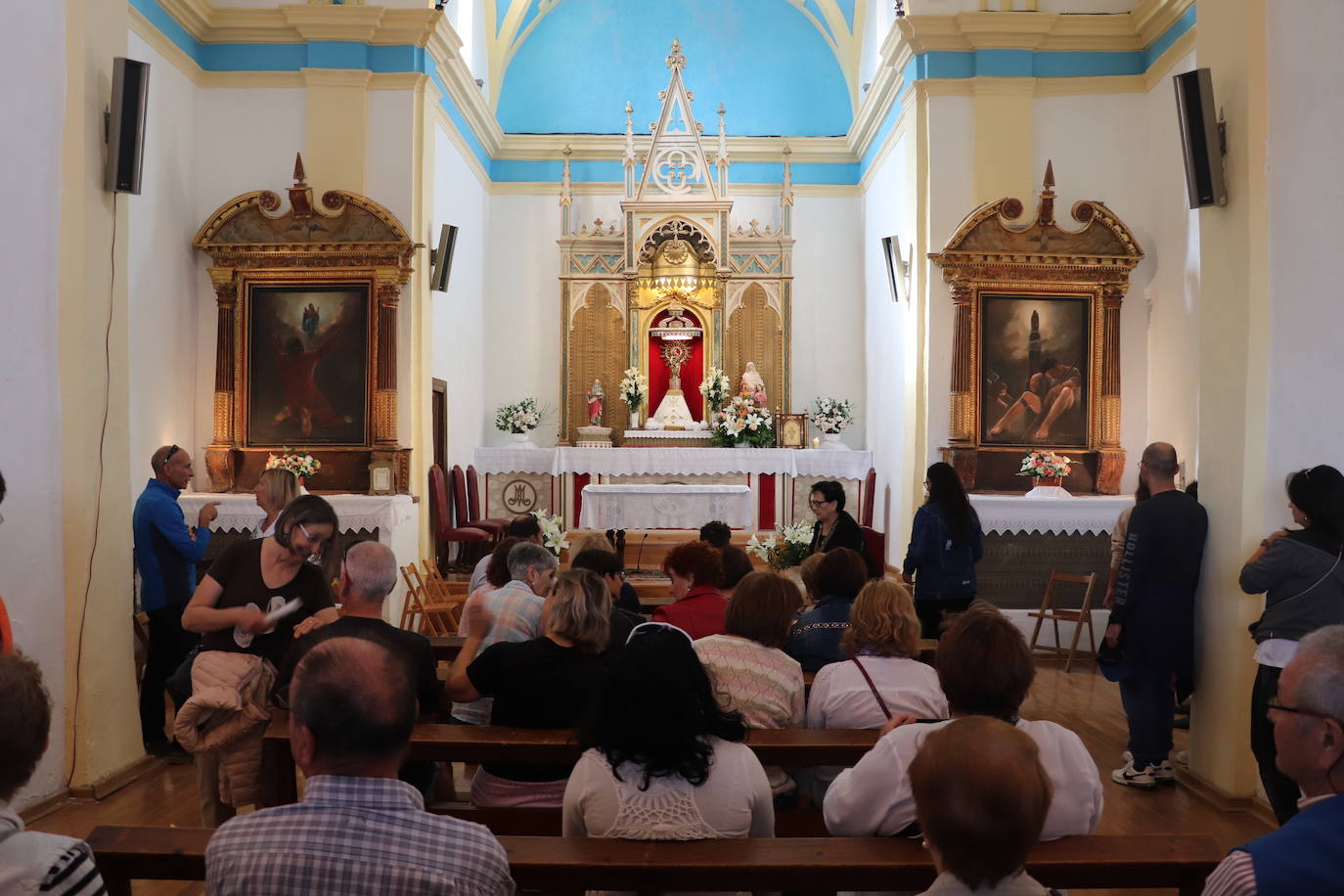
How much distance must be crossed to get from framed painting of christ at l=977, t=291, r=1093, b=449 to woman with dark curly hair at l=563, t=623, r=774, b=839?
312 inches

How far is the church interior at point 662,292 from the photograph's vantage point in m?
4.70

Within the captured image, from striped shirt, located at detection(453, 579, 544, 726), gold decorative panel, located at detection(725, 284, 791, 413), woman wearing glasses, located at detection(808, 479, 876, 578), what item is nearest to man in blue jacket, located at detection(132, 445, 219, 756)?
striped shirt, located at detection(453, 579, 544, 726)

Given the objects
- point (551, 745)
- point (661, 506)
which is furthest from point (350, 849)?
point (661, 506)

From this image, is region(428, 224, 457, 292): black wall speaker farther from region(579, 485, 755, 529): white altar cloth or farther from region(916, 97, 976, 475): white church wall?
region(916, 97, 976, 475): white church wall

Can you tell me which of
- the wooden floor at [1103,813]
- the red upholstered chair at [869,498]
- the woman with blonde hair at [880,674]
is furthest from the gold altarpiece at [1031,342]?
the woman with blonde hair at [880,674]

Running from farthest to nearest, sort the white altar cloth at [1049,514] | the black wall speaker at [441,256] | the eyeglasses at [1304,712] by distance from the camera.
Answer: the black wall speaker at [441,256] → the white altar cloth at [1049,514] → the eyeglasses at [1304,712]

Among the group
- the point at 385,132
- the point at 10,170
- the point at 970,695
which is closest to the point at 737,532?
the point at 385,132

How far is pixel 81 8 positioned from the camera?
475cm

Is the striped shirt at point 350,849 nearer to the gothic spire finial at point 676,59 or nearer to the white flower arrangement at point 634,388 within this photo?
the white flower arrangement at point 634,388

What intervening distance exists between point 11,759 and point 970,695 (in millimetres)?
1938

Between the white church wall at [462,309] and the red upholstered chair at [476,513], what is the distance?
0.29 meters

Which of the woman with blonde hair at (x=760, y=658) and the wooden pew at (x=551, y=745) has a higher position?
the woman with blonde hair at (x=760, y=658)

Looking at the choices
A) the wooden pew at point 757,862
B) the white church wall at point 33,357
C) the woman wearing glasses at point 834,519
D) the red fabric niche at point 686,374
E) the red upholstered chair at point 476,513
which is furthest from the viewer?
the red fabric niche at point 686,374

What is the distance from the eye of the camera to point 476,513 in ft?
39.7
